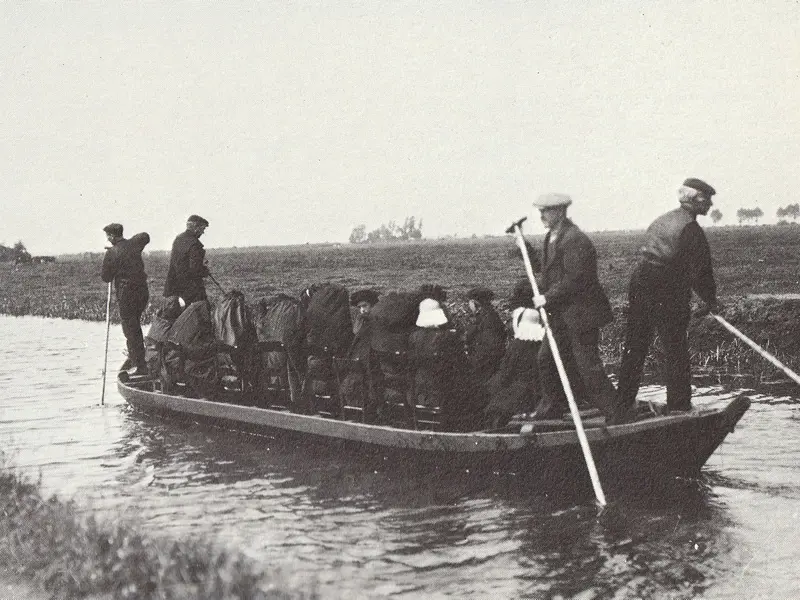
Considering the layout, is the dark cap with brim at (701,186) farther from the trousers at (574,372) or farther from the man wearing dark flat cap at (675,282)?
the trousers at (574,372)

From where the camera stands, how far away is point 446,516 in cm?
798

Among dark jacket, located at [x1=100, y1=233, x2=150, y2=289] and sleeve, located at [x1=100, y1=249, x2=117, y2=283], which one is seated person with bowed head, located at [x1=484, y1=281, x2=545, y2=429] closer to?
dark jacket, located at [x1=100, y1=233, x2=150, y2=289]

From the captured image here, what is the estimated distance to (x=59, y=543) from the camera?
19.8 feet

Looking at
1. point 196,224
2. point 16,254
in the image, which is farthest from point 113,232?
point 16,254

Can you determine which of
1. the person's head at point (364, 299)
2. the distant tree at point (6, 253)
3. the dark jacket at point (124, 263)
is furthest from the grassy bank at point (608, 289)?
the distant tree at point (6, 253)

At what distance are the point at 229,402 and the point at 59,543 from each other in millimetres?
5648

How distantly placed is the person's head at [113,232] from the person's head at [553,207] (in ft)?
25.8

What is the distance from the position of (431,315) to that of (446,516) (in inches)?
74.4

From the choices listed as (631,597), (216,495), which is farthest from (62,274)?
(631,597)

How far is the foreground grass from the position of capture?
201 inches

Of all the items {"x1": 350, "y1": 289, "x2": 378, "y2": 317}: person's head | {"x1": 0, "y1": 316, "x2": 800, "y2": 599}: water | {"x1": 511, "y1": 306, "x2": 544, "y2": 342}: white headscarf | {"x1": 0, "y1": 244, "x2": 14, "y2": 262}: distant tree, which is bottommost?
{"x1": 0, "y1": 316, "x2": 800, "y2": 599}: water

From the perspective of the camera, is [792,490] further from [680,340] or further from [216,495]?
[216,495]

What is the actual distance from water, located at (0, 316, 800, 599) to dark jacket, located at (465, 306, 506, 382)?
1.13 m

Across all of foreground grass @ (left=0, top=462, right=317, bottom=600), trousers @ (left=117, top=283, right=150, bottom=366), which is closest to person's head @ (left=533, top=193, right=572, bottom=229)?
foreground grass @ (left=0, top=462, right=317, bottom=600)
